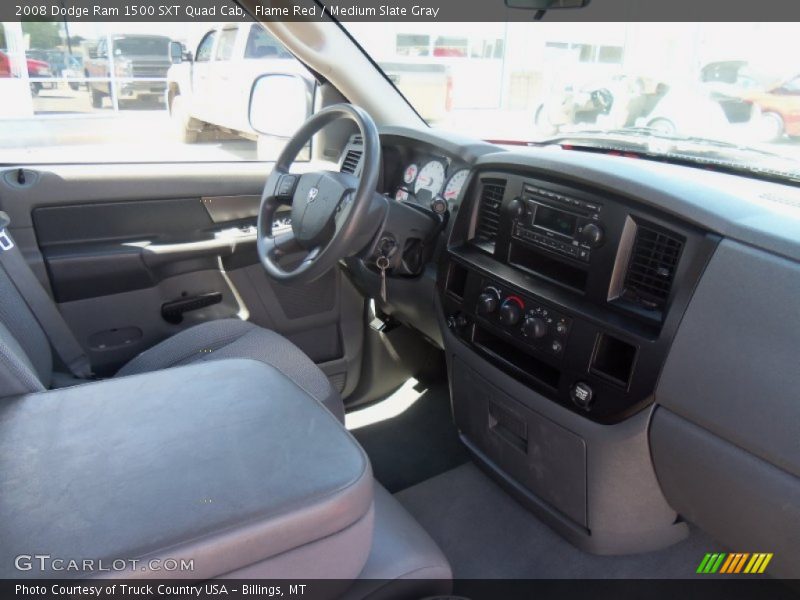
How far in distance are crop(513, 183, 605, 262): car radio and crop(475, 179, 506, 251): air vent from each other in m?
0.12

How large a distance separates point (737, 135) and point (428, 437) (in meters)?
1.44

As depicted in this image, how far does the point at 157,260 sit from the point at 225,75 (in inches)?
52.1

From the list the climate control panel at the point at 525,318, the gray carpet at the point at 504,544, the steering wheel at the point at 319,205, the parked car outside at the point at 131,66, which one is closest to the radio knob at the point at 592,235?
the climate control panel at the point at 525,318

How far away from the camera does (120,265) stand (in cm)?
233

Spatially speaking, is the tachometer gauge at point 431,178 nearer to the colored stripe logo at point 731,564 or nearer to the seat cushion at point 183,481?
the seat cushion at point 183,481

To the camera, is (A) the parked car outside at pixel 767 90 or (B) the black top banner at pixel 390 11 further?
(B) the black top banner at pixel 390 11

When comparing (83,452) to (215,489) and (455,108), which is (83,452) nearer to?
(215,489)

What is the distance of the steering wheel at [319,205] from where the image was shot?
69.6 inches

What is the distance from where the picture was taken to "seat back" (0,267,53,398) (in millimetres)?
1229

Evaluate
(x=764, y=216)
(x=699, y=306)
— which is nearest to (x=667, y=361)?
(x=699, y=306)

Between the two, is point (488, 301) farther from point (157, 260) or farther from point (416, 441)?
point (157, 260)

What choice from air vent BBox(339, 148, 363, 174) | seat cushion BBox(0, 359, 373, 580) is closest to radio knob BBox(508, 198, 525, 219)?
air vent BBox(339, 148, 363, 174)

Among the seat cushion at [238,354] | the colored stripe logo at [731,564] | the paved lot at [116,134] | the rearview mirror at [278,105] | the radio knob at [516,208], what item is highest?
the rearview mirror at [278,105]

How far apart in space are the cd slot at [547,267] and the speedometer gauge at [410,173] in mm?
703
